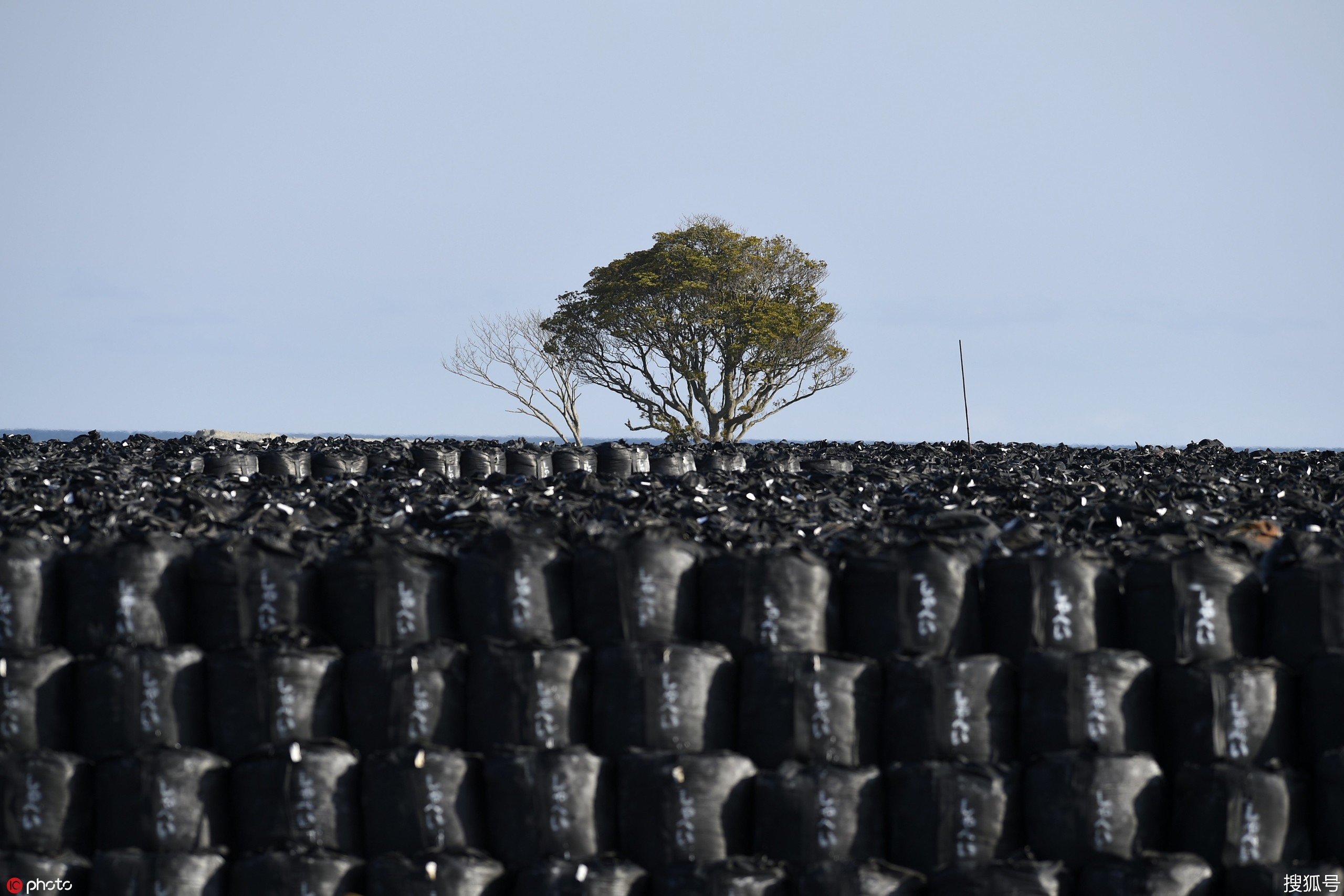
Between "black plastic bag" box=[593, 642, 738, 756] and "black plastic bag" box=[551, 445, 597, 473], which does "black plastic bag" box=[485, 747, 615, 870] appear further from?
"black plastic bag" box=[551, 445, 597, 473]

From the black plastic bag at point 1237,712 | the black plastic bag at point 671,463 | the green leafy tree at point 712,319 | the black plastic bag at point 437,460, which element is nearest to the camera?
the black plastic bag at point 1237,712

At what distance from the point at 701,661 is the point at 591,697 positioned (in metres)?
0.49

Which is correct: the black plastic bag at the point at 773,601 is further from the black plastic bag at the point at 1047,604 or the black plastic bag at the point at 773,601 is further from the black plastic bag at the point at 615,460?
the black plastic bag at the point at 615,460

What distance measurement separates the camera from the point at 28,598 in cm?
500

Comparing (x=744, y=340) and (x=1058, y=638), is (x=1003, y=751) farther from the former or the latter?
(x=744, y=340)

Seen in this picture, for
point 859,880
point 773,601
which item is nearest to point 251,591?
point 773,601

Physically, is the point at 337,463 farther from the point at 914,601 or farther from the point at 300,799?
the point at 914,601

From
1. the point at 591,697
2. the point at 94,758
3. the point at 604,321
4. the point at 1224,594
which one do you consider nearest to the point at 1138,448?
the point at 1224,594

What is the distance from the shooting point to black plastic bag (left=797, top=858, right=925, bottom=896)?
13.6ft

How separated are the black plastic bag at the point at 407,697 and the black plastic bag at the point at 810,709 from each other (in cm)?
119

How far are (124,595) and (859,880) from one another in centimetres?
332

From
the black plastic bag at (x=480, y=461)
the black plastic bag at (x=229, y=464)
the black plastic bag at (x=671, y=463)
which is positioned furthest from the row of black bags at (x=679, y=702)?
the black plastic bag at (x=671, y=463)

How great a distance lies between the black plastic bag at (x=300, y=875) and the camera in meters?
4.34

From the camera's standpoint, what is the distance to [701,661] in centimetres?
461
